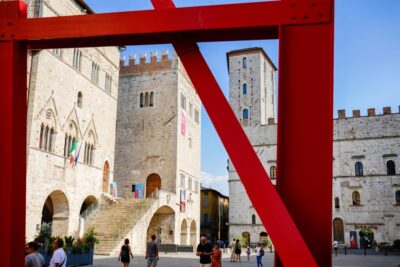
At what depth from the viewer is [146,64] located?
36531 millimetres

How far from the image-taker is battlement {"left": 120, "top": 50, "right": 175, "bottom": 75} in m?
35.9

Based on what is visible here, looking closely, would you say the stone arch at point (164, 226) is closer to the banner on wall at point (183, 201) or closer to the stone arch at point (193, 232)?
the banner on wall at point (183, 201)

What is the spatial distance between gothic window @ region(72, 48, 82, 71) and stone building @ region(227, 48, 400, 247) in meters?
22.4

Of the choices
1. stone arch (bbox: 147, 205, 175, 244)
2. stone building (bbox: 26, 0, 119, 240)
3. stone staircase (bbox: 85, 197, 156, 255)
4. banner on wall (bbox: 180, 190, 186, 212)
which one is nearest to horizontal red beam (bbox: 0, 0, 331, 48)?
stone building (bbox: 26, 0, 119, 240)

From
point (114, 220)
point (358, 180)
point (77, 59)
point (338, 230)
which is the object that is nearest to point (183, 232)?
point (114, 220)

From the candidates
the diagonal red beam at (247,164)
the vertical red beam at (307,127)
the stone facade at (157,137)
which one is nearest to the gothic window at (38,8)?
the stone facade at (157,137)

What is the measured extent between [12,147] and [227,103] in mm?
1765

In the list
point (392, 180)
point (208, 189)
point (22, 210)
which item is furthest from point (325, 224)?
point (208, 189)

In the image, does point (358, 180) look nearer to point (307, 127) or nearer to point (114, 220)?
point (114, 220)

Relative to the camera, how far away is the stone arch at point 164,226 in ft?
106

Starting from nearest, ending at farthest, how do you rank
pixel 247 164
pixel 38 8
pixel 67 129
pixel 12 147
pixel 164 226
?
pixel 247 164, pixel 12 147, pixel 38 8, pixel 67 129, pixel 164 226

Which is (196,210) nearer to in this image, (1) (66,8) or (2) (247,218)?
Answer: (2) (247,218)

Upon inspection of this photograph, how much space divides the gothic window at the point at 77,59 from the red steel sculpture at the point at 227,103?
71.9 feet

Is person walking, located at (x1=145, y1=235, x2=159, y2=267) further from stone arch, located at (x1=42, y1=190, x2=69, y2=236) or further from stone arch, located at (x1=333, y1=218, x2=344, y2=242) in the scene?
stone arch, located at (x1=333, y1=218, x2=344, y2=242)
